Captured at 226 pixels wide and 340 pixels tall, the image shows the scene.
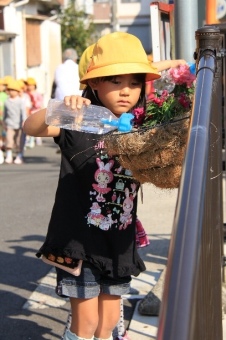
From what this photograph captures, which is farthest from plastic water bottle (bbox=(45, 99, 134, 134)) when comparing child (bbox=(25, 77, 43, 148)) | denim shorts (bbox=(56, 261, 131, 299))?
child (bbox=(25, 77, 43, 148))

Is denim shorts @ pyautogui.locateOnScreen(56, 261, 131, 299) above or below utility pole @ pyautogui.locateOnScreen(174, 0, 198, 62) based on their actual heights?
below

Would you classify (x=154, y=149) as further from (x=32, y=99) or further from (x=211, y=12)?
(x=32, y=99)

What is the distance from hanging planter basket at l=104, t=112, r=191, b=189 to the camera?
3.03 metres

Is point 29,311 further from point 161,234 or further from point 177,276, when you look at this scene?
point 177,276

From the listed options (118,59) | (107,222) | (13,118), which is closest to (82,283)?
(107,222)

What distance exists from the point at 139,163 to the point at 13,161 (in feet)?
41.0

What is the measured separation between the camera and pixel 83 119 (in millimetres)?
3230

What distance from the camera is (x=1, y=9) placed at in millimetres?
24828

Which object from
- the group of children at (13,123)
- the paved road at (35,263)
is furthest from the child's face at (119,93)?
the group of children at (13,123)

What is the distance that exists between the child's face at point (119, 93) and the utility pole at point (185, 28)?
2.07m

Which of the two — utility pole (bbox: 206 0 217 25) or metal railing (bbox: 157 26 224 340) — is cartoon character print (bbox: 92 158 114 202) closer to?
metal railing (bbox: 157 26 224 340)

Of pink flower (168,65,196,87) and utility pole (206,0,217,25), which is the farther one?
utility pole (206,0,217,25)

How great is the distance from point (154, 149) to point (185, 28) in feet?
8.86

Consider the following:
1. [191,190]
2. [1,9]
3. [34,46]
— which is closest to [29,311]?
[191,190]
